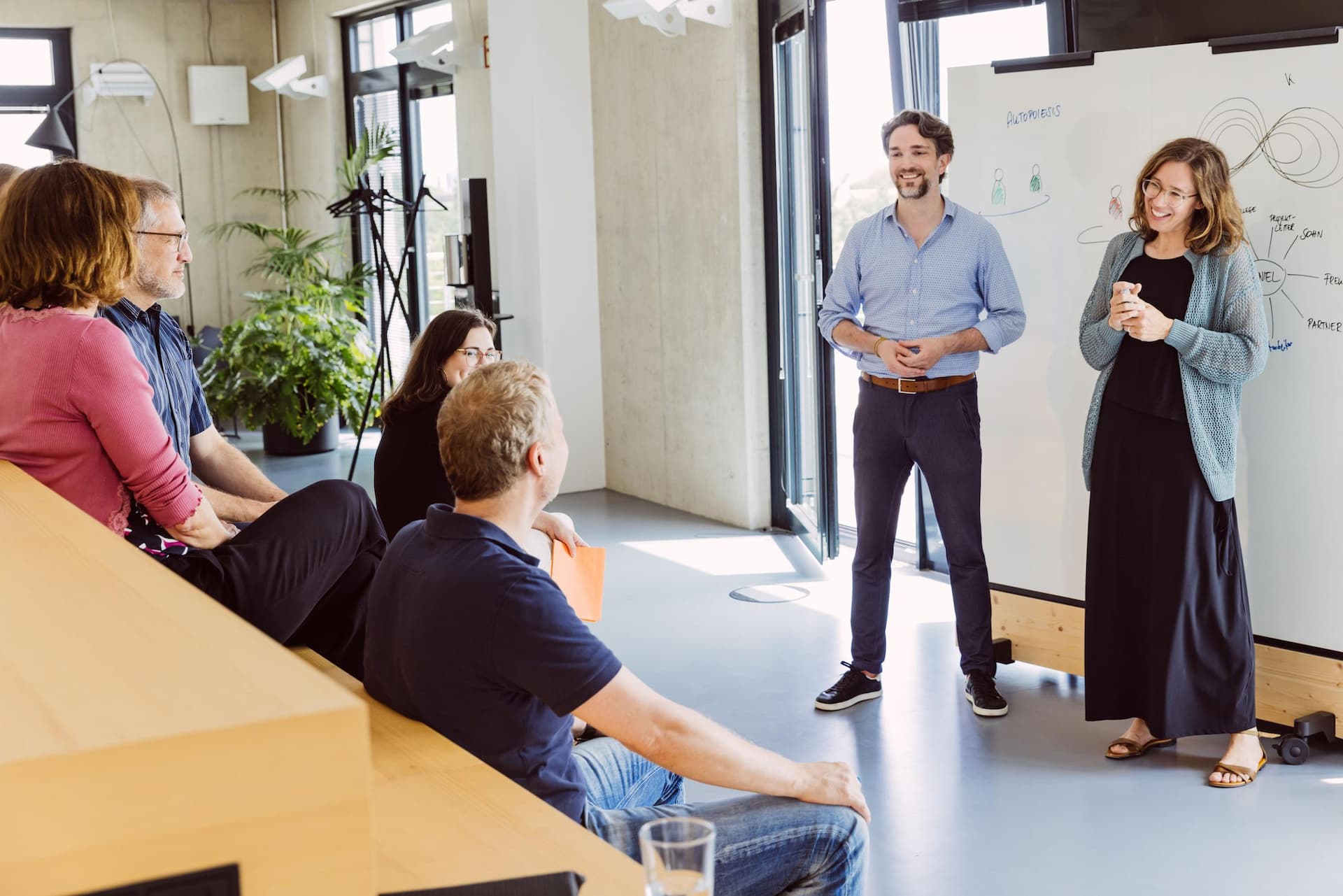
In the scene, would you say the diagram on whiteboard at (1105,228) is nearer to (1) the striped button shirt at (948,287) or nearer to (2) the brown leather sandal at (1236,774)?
(1) the striped button shirt at (948,287)

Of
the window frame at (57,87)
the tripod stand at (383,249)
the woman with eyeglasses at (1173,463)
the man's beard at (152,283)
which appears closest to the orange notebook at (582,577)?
the man's beard at (152,283)

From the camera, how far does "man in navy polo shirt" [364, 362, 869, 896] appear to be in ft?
5.52

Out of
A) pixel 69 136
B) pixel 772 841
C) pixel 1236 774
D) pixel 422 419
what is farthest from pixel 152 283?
pixel 69 136

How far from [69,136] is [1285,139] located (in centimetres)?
944

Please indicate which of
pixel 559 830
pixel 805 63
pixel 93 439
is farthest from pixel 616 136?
pixel 559 830

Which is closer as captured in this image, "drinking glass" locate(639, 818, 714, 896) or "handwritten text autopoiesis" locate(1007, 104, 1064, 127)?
"drinking glass" locate(639, 818, 714, 896)

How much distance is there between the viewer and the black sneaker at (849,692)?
3869mm

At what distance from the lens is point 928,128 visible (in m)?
3.73

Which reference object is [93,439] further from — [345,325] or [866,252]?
[345,325]

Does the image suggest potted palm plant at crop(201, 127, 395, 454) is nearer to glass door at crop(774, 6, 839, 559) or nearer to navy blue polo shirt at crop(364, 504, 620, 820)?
glass door at crop(774, 6, 839, 559)

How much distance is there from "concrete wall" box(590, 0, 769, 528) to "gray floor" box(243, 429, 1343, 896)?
122 cm

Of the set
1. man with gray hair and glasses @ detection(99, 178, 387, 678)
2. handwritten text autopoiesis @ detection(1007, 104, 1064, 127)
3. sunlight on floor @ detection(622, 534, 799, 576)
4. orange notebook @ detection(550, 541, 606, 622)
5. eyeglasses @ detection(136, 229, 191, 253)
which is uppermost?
handwritten text autopoiesis @ detection(1007, 104, 1064, 127)

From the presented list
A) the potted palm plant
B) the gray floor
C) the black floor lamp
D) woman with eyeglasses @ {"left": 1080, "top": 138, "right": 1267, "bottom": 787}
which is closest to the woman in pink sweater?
the gray floor

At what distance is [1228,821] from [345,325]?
7129mm
